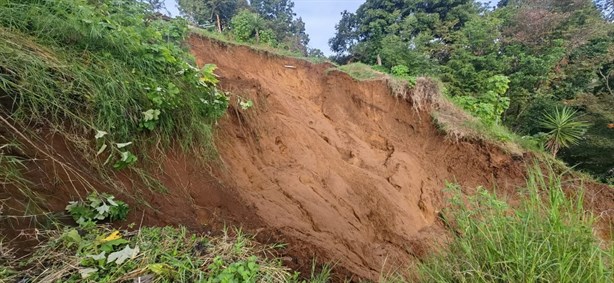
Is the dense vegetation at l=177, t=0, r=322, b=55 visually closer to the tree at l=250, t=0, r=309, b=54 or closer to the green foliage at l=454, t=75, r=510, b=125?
the tree at l=250, t=0, r=309, b=54

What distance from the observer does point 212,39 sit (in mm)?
7340

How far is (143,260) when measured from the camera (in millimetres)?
1671

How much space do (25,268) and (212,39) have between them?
21.8ft

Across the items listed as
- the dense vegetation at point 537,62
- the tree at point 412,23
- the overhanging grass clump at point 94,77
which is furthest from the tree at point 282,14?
the overhanging grass clump at point 94,77

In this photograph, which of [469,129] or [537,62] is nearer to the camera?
[469,129]

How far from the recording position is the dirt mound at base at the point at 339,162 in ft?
10.3

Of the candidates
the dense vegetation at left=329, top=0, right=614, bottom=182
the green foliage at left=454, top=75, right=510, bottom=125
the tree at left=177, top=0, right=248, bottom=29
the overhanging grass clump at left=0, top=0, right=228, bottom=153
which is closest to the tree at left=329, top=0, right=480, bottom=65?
the dense vegetation at left=329, top=0, right=614, bottom=182

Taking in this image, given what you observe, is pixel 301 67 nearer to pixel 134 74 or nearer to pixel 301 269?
pixel 134 74

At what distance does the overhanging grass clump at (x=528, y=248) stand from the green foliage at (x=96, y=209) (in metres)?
2.10

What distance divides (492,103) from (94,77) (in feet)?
28.9

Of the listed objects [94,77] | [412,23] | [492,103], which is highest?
[412,23]

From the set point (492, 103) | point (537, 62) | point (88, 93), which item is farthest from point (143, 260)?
point (537, 62)

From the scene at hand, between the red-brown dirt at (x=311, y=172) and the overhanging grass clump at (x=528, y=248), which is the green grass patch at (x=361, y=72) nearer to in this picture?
the red-brown dirt at (x=311, y=172)

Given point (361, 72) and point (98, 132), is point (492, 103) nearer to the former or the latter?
point (361, 72)
